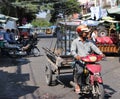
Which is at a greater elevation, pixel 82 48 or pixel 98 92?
pixel 82 48

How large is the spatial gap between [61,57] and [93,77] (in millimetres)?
2748

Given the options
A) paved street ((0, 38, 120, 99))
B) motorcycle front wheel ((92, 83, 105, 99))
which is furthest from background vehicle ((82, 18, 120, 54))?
motorcycle front wheel ((92, 83, 105, 99))

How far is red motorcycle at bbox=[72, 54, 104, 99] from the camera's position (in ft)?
26.9

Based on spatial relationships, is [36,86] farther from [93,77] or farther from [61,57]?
[93,77]

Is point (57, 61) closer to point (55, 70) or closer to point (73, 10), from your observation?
point (55, 70)

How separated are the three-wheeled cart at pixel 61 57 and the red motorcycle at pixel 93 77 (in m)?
1.66

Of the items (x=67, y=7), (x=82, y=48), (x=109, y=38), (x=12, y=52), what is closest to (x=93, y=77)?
(x=82, y=48)

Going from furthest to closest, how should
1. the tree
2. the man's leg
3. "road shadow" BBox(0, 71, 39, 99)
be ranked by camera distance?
the tree, "road shadow" BBox(0, 71, 39, 99), the man's leg

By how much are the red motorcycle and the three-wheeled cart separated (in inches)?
65.4

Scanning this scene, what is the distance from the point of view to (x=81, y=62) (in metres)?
8.77

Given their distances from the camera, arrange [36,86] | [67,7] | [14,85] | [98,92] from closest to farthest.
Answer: [98,92] → [36,86] → [14,85] → [67,7]

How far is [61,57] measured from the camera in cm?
1095

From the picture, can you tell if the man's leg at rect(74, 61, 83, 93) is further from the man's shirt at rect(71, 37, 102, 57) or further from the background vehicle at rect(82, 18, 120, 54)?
the background vehicle at rect(82, 18, 120, 54)

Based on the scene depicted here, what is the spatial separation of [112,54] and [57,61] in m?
13.3
